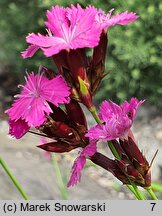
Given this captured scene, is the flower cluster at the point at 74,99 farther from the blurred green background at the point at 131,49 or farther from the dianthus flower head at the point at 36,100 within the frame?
the blurred green background at the point at 131,49

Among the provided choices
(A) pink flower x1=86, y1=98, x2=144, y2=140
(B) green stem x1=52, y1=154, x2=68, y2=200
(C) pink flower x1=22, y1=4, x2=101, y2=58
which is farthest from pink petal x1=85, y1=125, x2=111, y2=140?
(B) green stem x1=52, y1=154, x2=68, y2=200

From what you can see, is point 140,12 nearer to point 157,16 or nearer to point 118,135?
point 157,16

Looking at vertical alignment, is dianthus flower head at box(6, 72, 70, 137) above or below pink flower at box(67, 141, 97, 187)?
above

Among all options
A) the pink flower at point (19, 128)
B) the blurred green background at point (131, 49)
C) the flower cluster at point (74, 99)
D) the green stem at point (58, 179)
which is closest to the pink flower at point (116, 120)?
the flower cluster at point (74, 99)

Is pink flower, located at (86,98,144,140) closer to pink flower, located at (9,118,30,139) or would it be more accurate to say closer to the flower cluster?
the flower cluster

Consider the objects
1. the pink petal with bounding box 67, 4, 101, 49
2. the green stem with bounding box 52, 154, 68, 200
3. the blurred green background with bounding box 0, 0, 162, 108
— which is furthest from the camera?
the blurred green background with bounding box 0, 0, 162, 108

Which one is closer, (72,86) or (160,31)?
(72,86)

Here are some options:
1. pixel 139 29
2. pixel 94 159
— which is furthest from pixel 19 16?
pixel 94 159

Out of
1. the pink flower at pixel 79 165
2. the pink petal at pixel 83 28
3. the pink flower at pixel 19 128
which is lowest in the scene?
the pink flower at pixel 79 165

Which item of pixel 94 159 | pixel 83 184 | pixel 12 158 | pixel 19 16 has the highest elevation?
pixel 19 16
